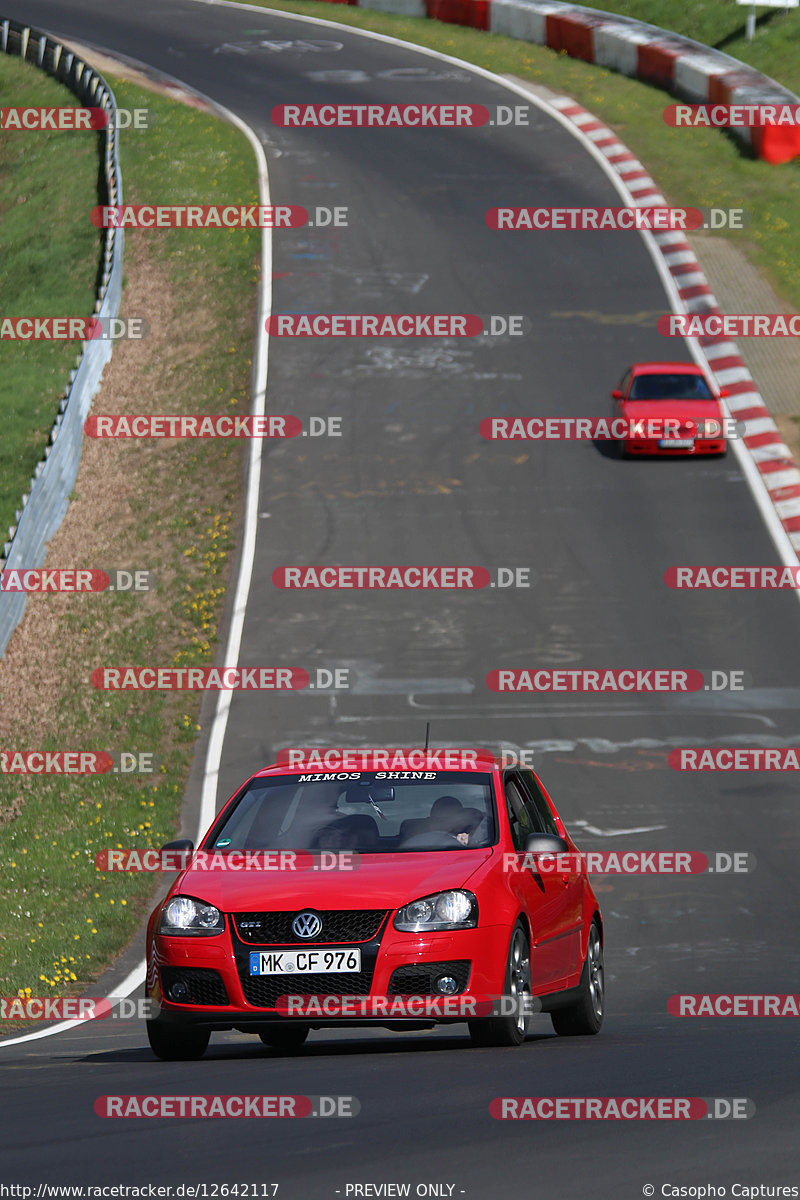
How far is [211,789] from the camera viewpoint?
60.6 ft

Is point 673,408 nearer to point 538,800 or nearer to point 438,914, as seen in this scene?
point 538,800

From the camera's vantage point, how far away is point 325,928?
29.2 ft

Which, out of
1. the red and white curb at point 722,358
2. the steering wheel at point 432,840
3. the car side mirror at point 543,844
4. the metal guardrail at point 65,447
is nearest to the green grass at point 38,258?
the metal guardrail at point 65,447

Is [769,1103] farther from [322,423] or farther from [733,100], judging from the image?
[733,100]

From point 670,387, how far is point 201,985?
2053cm

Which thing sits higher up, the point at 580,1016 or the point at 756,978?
the point at 580,1016

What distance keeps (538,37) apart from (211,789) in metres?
36.9

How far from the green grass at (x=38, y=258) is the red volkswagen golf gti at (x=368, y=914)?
1839 cm

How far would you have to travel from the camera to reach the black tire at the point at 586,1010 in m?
10.3

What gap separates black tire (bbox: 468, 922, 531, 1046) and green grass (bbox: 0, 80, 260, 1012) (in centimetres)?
555

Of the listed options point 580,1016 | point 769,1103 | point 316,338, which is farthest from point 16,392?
point 769,1103

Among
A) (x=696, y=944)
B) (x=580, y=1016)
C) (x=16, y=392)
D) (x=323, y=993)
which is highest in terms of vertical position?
(x=323, y=993)

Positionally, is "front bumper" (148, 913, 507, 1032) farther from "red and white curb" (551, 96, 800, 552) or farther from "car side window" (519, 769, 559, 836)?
"red and white curb" (551, 96, 800, 552)

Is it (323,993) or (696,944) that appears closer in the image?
(323,993)
